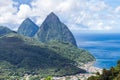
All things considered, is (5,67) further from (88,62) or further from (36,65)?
(88,62)

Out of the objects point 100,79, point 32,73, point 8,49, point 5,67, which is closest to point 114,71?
point 100,79

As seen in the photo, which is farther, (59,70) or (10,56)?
(10,56)

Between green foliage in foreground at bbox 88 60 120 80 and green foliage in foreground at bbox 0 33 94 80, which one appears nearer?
green foliage in foreground at bbox 88 60 120 80

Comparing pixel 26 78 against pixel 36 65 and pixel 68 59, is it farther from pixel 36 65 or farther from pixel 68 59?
pixel 68 59

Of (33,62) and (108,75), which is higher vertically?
(108,75)

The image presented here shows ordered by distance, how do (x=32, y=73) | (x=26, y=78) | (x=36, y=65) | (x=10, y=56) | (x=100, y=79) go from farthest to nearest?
(x=10, y=56), (x=36, y=65), (x=32, y=73), (x=26, y=78), (x=100, y=79)

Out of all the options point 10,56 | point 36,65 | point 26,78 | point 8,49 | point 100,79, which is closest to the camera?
point 100,79

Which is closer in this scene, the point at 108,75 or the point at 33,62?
the point at 108,75

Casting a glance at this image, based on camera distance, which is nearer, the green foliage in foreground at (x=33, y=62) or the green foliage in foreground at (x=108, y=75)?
the green foliage in foreground at (x=108, y=75)

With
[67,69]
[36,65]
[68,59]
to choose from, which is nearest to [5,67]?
[36,65]
